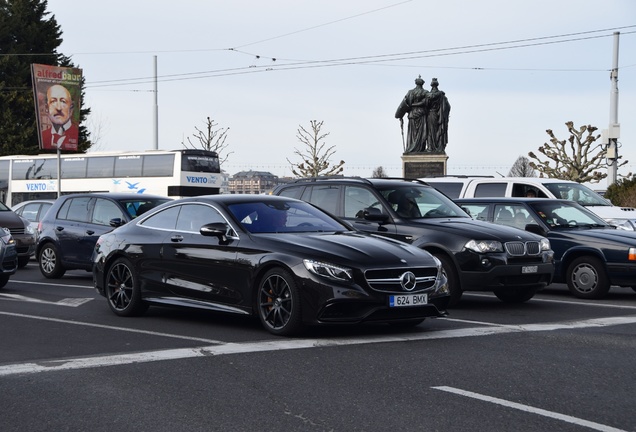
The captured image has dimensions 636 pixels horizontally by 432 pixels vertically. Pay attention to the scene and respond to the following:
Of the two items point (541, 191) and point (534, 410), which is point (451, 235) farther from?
point (541, 191)

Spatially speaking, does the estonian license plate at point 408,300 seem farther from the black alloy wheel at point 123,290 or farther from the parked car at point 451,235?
the black alloy wheel at point 123,290

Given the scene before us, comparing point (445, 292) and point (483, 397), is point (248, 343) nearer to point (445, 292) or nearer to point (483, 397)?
point (445, 292)

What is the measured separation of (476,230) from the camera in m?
12.6

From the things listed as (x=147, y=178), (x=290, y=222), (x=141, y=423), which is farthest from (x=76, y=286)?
(x=147, y=178)

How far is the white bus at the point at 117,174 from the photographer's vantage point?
131ft

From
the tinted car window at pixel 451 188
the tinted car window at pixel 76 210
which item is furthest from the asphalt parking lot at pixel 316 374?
the tinted car window at pixel 451 188

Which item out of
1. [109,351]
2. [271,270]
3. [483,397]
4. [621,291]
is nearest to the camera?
[483,397]

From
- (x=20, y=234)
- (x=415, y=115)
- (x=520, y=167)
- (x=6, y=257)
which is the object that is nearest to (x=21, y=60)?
(x=415, y=115)

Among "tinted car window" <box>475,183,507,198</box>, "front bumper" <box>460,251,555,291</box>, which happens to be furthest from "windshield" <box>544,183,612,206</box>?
"front bumper" <box>460,251,555,291</box>

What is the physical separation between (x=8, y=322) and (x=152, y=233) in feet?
6.13

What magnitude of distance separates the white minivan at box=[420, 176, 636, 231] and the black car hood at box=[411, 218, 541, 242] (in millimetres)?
6545

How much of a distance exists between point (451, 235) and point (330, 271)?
3.68 metres

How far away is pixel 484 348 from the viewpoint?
348 inches

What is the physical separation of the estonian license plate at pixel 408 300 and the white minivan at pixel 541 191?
10.3 metres
